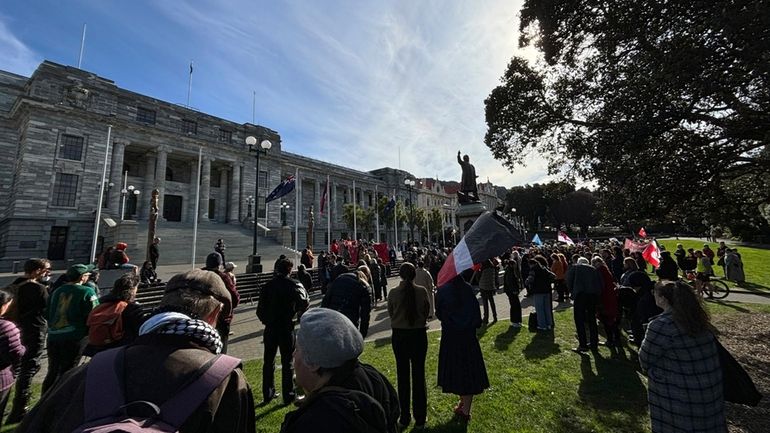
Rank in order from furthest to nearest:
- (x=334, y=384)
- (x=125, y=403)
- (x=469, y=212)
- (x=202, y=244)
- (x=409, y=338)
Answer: (x=202, y=244)
(x=469, y=212)
(x=409, y=338)
(x=334, y=384)
(x=125, y=403)

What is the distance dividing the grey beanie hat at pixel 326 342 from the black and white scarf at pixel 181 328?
0.42m

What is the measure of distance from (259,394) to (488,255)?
4297 millimetres

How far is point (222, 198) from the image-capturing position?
39781 mm

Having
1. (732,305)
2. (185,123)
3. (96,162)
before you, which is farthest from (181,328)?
(185,123)

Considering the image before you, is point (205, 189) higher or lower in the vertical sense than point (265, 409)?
higher

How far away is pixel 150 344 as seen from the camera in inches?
57.7

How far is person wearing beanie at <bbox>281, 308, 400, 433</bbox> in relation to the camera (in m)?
1.49

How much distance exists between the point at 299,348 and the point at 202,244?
30298 mm

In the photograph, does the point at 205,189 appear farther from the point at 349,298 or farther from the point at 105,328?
the point at 105,328

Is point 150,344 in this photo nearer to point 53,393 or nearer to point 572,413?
point 53,393

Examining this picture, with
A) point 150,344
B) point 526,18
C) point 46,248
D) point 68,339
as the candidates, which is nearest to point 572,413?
point 150,344

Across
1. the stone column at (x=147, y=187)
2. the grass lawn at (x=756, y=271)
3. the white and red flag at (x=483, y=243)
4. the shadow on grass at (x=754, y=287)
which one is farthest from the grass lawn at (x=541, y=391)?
the stone column at (x=147, y=187)

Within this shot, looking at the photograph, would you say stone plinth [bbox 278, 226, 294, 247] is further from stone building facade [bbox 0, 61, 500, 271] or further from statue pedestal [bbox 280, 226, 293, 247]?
stone building facade [bbox 0, 61, 500, 271]

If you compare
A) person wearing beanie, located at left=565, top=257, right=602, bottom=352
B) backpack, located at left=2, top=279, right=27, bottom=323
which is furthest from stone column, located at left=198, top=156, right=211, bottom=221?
person wearing beanie, located at left=565, top=257, right=602, bottom=352
